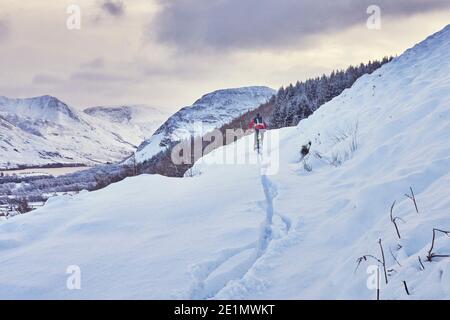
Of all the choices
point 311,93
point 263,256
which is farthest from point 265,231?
point 311,93

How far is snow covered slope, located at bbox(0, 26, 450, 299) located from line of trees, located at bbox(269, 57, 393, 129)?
32.9 metres

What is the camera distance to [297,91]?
181 ft

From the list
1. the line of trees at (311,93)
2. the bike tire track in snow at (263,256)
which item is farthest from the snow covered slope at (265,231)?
the line of trees at (311,93)

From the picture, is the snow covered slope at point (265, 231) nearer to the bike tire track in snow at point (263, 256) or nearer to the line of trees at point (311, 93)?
the bike tire track in snow at point (263, 256)

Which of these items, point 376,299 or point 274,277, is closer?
point 376,299

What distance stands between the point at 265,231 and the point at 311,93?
4959 centimetres

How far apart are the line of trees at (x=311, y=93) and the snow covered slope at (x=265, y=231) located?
32.9 metres

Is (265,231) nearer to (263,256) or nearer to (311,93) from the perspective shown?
(263,256)

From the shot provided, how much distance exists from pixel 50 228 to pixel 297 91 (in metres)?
52.3

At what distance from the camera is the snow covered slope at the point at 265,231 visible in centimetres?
327

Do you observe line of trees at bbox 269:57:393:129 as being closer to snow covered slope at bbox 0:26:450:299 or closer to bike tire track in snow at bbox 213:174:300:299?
snow covered slope at bbox 0:26:450:299

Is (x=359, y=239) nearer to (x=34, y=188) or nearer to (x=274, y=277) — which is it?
(x=274, y=277)
